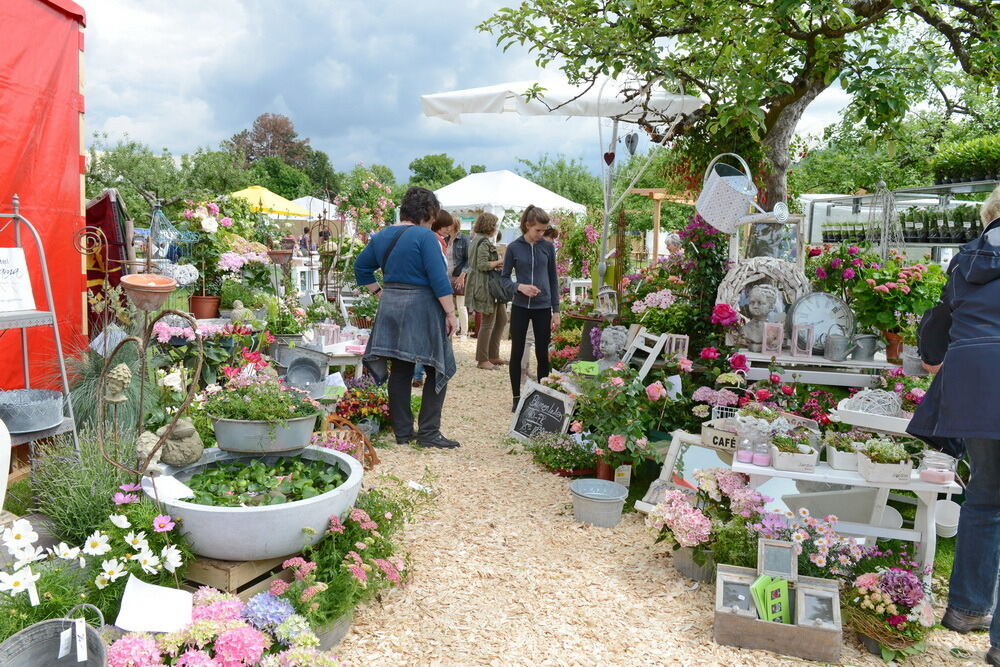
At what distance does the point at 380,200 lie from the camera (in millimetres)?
9656

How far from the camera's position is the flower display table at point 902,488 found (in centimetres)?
282

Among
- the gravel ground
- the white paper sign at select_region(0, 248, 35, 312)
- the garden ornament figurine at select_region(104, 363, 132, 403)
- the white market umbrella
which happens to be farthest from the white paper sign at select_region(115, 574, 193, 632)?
the white market umbrella

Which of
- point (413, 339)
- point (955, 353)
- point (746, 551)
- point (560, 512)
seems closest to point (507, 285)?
point (413, 339)

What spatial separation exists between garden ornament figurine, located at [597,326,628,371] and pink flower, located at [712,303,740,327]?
793mm

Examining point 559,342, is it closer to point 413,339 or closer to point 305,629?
point 413,339

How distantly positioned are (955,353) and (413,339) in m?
2.98

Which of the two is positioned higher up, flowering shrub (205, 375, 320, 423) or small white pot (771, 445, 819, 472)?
flowering shrub (205, 375, 320, 423)

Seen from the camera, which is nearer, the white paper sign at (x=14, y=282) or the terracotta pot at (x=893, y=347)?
the white paper sign at (x=14, y=282)

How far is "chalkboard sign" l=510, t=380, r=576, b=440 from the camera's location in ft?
15.7

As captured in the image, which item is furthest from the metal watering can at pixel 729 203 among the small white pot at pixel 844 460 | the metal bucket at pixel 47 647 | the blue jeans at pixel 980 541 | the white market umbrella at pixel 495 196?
the white market umbrella at pixel 495 196

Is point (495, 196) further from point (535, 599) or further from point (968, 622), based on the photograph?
point (968, 622)

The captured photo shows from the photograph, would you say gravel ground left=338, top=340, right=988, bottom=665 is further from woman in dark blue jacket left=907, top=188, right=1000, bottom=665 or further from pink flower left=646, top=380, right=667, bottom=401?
pink flower left=646, top=380, right=667, bottom=401

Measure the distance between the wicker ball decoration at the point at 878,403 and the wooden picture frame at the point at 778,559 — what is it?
793 mm

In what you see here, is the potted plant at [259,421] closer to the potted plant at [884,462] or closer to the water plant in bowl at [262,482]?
the water plant in bowl at [262,482]
